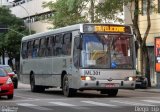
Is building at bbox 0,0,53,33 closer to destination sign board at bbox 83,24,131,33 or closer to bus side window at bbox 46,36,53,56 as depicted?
bus side window at bbox 46,36,53,56

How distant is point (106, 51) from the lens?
23203mm

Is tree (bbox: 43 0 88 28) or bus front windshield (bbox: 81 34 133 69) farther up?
tree (bbox: 43 0 88 28)

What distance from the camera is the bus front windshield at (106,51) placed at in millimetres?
23016

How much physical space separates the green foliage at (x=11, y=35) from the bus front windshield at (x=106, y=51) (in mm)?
50297

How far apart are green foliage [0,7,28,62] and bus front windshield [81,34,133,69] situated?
165 ft

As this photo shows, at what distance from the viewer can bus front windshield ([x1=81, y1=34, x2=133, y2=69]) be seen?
23016 mm

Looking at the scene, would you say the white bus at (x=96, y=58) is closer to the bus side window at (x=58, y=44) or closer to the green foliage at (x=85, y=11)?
the bus side window at (x=58, y=44)

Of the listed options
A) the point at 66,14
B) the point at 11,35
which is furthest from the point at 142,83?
the point at 11,35

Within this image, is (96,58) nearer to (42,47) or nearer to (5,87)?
(5,87)

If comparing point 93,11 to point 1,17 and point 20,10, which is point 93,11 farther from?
point 20,10

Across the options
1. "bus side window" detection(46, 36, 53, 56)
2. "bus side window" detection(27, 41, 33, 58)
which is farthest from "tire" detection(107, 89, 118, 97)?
"bus side window" detection(27, 41, 33, 58)

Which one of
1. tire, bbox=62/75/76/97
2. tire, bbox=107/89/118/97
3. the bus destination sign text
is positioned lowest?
tire, bbox=107/89/118/97

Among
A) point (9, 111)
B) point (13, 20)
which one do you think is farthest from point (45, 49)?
point (13, 20)

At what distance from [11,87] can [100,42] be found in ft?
14.0
